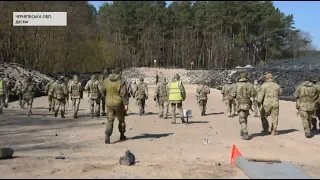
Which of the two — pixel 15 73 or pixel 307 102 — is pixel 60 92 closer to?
pixel 307 102

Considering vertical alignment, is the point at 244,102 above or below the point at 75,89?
below

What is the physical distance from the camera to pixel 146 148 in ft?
41.2

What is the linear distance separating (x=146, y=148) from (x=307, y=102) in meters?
5.73

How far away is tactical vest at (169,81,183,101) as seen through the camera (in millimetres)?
18172

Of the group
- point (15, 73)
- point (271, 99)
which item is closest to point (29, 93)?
point (271, 99)

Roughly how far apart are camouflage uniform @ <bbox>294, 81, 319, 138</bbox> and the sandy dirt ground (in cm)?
45

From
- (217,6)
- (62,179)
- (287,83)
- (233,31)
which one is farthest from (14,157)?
(233,31)

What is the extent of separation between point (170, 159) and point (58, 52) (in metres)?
48.6

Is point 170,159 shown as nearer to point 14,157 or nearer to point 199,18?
point 14,157

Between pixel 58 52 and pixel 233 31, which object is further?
pixel 233 31

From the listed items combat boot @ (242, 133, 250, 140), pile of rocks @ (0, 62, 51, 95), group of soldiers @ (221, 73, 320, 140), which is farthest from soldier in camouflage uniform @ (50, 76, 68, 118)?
pile of rocks @ (0, 62, 51, 95)

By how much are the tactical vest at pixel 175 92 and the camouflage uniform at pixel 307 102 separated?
461 centimetres

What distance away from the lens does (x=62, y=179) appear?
8.26 metres

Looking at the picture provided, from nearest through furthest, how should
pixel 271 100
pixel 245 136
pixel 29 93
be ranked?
pixel 245 136, pixel 271 100, pixel 29 93
